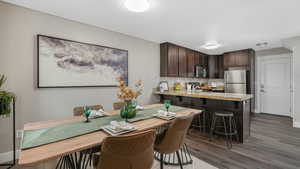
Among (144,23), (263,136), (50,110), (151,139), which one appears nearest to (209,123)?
(263,136)

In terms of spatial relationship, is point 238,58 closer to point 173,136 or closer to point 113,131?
point 173,136

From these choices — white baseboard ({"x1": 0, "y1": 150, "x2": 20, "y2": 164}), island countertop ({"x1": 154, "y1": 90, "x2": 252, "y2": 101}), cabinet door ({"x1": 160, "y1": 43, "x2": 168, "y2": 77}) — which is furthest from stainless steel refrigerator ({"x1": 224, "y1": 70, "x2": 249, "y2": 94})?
white baseboard ({"x1": 0, "y1": 150, "x2": 20, "y2": 164})

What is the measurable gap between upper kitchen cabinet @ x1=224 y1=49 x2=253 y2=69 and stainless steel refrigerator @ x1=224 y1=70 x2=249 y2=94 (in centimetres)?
33

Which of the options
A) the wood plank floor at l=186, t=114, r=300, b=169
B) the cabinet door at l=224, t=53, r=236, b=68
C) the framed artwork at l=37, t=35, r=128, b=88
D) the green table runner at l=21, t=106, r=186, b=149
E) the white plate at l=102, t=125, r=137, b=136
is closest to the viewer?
the green table runner at l=21, t=106, r=186, b=149

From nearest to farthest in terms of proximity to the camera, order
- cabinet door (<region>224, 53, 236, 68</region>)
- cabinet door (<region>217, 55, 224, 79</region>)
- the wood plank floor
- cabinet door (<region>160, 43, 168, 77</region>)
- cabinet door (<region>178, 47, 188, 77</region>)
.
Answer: the wood plank floor < cabinet door (<region>160, 43, 168, 77</region>) < cabinet door (<region>178, 47, 188, 77</region>) < cabinet door (<region>224, 53, 236, 68</region>) < cabinet door (<region>217, 55, 224, 79</region>)

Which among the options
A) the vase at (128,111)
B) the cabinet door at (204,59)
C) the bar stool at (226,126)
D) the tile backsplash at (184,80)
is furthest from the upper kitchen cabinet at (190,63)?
the vase at (128,111)

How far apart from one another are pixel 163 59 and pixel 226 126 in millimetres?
2441

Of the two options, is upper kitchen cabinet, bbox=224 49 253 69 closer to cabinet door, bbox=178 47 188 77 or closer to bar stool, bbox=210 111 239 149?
cabinet door, bbox=178 47 188 77

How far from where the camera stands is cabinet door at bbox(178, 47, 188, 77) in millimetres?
4555

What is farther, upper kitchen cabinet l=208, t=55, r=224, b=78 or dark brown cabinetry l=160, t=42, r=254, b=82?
upper kitchen cabinet l=208, t=55, r=224, b=78

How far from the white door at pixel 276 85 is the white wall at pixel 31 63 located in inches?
223

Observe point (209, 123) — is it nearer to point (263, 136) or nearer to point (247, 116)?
point (247, 116)

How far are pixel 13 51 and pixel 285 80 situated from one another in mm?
7234

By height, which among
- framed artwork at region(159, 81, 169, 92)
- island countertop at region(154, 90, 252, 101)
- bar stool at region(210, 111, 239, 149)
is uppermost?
framed artwork at region(159, 81, 169, 92)
